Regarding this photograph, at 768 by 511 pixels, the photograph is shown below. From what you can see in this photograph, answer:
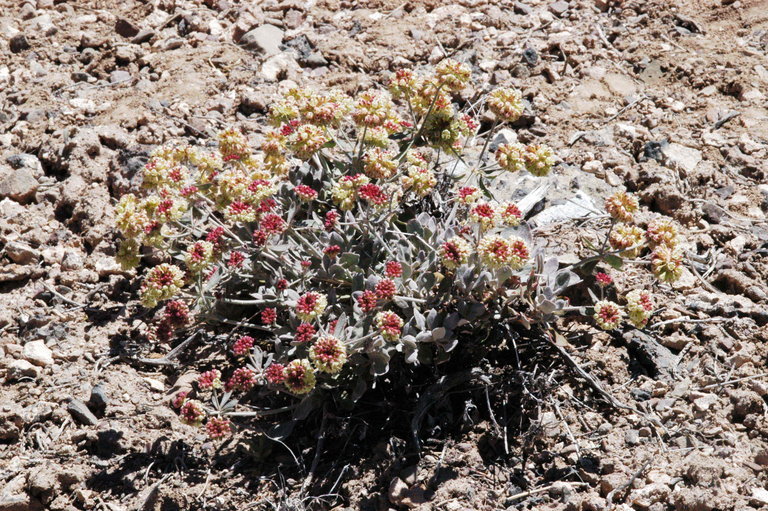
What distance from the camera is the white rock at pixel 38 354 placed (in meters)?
4.54

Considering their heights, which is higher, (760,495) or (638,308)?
(638,308)

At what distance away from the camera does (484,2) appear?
712 centimetres

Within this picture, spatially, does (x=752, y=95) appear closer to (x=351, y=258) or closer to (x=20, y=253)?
(x=351, y=258)

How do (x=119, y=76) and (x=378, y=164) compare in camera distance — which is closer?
(x=378, y=164)

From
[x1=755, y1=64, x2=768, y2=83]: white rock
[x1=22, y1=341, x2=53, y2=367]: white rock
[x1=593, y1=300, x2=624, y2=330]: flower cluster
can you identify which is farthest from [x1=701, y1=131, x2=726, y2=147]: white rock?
[x1=22, y1=341, x2=53, y2=367]: white rock

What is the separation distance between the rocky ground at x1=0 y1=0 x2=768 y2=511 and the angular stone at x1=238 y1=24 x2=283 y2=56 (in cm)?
2

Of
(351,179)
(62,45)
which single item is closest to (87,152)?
(62,45)

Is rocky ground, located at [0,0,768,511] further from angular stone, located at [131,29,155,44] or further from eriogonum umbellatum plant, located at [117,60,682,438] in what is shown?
eriogonum umbellatum plant, located at [117,60,682,438]

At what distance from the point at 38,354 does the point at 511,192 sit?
350 cm

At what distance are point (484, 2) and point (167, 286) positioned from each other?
4791 millimetres

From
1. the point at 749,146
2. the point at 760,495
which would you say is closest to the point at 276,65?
the point at 749,146

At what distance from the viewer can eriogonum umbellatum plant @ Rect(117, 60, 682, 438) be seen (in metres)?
3.73

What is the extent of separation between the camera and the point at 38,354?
15.0ft

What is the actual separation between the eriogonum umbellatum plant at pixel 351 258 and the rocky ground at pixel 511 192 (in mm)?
447
